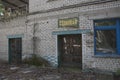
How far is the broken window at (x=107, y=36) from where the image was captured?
10625 mm

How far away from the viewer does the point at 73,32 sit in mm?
12203

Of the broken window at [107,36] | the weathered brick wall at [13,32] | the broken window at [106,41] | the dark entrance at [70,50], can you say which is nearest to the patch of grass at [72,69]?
the dark entrance at [70,50]

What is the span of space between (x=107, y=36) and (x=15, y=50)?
8321 mm

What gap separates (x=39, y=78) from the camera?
33.5ft

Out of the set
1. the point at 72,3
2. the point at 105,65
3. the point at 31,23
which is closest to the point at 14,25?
the point at 31,23

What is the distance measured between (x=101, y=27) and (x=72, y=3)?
2349 millimetres

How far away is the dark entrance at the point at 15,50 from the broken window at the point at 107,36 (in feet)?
23.2

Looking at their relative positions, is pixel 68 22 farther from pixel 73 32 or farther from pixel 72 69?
pixel 72 69

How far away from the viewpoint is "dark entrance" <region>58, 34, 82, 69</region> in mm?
12539

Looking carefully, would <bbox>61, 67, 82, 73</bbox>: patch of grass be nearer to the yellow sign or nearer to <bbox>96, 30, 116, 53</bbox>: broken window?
<bbox>96, 30, 116, 53</bbox>: broken window

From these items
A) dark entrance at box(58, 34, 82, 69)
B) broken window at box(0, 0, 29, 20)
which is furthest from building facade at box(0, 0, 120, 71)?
broken window at box(0, 0, 29, 20)

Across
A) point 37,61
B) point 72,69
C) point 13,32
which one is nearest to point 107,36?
point 72,69

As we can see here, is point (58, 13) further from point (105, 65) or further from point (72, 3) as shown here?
point (105, 65)

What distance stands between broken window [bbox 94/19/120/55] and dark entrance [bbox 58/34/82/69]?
1329mm
